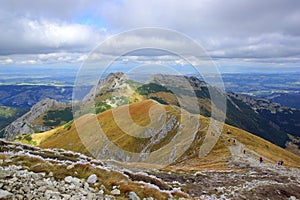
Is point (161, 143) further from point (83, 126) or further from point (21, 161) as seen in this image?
point (21, 161)

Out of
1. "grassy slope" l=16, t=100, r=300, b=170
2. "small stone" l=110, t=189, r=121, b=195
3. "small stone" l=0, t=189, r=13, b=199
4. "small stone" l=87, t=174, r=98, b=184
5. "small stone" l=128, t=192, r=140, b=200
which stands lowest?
"grassy slope" l=16, t=100, r=300, b=170

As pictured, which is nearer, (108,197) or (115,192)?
(108,197)

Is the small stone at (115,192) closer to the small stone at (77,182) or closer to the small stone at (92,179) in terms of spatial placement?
the small stone at (92,179)

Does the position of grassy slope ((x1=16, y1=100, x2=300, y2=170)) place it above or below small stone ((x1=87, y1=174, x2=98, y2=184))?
below

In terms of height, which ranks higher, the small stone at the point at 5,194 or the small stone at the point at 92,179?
the small stone at the point at 5,194

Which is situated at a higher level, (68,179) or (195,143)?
(68,179)

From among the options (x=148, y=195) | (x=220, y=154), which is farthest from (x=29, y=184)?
(x=220, y=154)

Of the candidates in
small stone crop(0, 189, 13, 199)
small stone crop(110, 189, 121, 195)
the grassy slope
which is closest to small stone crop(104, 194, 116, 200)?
small stone crop(110, 189, 121, 195)

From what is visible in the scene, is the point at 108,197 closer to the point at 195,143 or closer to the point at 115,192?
the point at 115,192

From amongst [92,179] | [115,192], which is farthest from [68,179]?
[115,192]

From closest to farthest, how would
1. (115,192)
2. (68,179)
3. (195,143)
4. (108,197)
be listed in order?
(108,197)
(68,179)
(115,192)
(195,143)

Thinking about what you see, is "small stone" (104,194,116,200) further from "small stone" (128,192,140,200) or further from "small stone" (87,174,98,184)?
"small stone" (87,174,98,184)

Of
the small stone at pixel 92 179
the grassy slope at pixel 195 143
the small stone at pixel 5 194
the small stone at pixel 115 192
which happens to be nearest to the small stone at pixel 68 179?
the small stone at pixel 92 179
